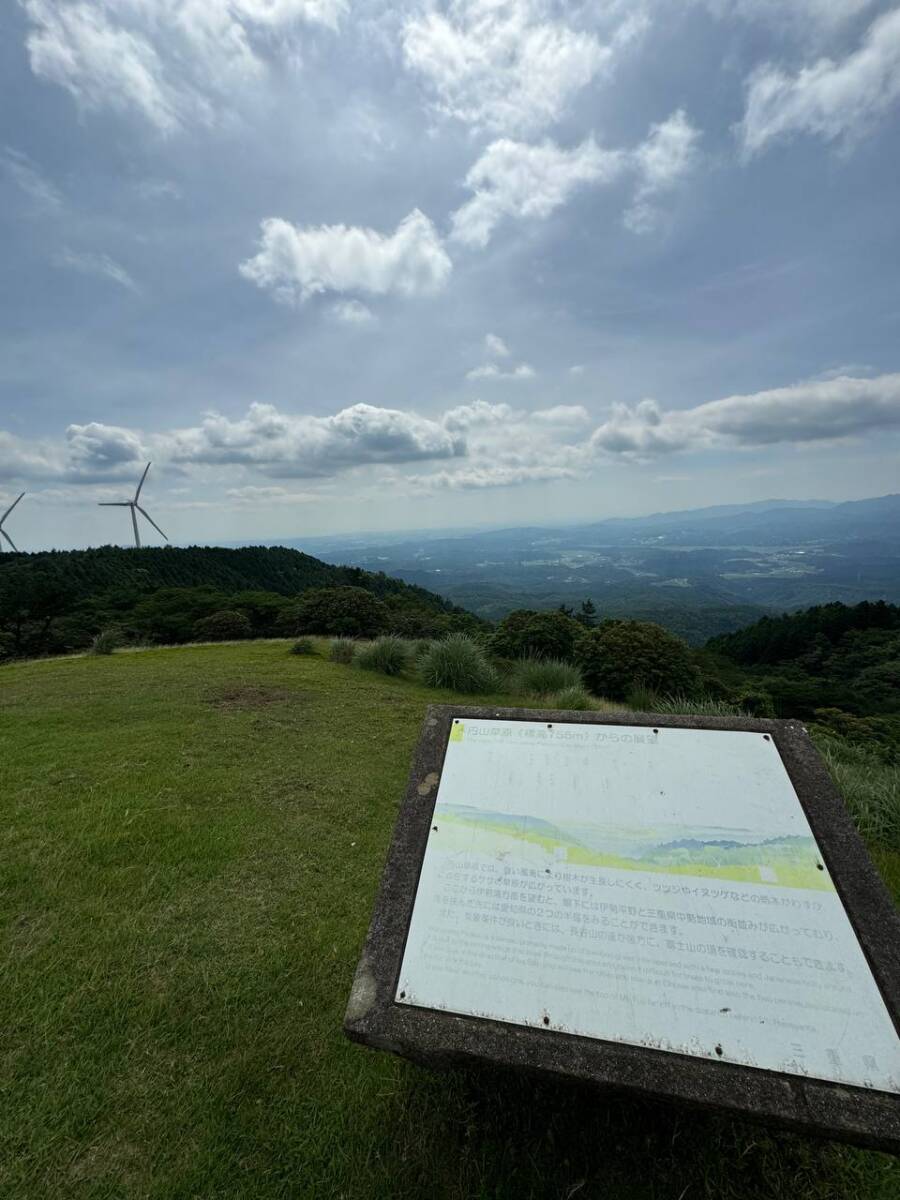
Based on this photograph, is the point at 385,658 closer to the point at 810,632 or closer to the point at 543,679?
the point at 543,679

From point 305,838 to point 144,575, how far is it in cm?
6304

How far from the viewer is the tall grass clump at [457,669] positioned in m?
10.9

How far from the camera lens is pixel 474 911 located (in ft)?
7.18

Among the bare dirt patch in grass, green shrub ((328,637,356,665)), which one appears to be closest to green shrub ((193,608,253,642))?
green shrub ((328,637,356,665))

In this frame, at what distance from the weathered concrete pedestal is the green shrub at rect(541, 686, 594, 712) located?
6.63 metres

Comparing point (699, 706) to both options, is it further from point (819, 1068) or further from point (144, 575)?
point (144, 575)

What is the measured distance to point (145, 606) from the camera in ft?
100

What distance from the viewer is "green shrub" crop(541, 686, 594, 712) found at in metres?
9.18

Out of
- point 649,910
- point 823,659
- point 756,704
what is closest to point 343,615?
point 756,704

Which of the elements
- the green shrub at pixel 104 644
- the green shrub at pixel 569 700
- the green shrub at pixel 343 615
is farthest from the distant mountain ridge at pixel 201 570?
the green shrub at pixel 569 700

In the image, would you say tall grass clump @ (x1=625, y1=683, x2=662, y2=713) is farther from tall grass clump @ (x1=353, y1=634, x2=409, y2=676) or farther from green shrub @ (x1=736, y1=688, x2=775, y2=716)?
tall grass clump @ (x1=353, y1=634, x2=409, y2=676)

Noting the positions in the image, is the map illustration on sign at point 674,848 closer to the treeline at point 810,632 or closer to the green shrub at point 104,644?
the green shrub at point 104,644

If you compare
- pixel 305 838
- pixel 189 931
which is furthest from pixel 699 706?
pixel 189 931

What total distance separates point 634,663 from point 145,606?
2849 centimetres
